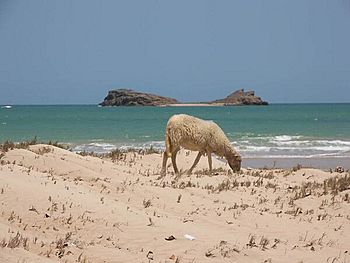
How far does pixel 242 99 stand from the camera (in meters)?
140

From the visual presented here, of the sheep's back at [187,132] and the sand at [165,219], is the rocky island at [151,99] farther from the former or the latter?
the sand at [165,219]

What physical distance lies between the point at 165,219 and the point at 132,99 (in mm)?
125807

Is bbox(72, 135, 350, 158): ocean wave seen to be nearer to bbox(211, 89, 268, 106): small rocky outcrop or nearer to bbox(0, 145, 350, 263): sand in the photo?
bbox(0, 145, 350, 263): sand

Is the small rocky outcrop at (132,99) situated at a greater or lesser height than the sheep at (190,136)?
greater

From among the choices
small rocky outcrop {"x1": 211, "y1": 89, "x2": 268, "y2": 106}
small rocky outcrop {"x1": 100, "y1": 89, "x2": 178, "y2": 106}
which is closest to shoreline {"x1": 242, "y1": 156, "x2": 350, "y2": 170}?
small rocky outcrop {"x1": 100, "y1": 89, "x2": 178, "y2": 106}

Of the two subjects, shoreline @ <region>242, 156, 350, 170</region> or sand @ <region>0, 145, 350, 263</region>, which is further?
shoreline @ <region>242, 156, 350, 170</region>

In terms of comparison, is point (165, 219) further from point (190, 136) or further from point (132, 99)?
point (132, 99)

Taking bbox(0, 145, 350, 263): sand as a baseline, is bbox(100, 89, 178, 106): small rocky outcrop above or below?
above

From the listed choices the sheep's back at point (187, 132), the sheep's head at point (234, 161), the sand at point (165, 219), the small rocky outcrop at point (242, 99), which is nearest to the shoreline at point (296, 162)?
the sheep's head at point (234, 161)

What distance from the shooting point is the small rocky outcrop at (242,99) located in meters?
140

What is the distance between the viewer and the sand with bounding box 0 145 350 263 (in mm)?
7273

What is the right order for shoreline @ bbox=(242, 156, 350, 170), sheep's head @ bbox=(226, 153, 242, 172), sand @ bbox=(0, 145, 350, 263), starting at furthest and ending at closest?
shoreline @ bbox=(242, 156, 350, 170) < sheep's head @ bbox=(226, 153, 242, 172) < sand @ bbox=(0, 145, 350, 263)

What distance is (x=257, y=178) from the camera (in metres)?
14.1

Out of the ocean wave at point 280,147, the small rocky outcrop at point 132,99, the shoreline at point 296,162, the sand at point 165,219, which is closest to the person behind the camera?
the sand at point 165,219
